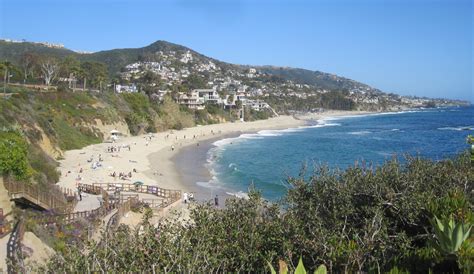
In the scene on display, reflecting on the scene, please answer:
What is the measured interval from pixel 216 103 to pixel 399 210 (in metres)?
108

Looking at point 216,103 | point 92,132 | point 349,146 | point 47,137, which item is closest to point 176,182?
point 47,137

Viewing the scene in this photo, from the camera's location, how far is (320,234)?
6.98 m

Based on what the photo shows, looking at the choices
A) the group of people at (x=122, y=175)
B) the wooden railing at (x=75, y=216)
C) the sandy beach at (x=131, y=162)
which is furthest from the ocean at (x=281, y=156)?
the wooden railing at (x=75, y=216)

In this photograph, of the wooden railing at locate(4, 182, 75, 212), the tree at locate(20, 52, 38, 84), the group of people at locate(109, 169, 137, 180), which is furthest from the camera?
the tree at locate(20, 52, 38, 84)

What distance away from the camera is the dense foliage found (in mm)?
6152

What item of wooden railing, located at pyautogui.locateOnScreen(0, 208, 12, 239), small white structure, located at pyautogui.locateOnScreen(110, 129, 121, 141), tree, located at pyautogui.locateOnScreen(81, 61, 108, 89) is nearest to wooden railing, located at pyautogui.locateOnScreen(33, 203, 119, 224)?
wooden railing, located at pyautogui.locateOnScreen(0, 208, 12, 239)

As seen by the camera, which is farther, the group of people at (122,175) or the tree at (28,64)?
the tree at (28,64)

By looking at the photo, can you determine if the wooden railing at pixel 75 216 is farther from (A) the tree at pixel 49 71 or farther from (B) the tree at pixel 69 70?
(B) the tree at pixel 69 70

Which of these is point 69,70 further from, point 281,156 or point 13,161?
point 13,161

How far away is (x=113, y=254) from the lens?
6672mm

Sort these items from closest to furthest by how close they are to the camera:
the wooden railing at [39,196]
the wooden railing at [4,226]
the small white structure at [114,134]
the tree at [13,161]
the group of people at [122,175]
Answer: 1. the wooden railing at [4,226]
2. the wooden railing at [39,196]
3. the tree at [13,161]
4. the group of people at [122,175]
5. the small white structure at [114,134]

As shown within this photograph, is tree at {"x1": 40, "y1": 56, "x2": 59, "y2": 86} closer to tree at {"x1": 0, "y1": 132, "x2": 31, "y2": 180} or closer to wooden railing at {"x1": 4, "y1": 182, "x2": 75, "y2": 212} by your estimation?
tree at {"x1": 0, "y1": 132, "x2": 31, "y2": 180}

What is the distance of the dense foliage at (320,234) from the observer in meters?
Answer: 6.15

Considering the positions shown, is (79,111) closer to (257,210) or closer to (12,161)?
(12,161)
